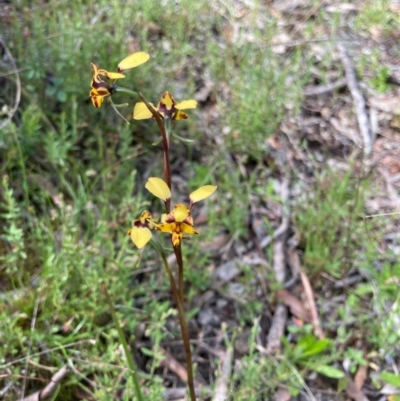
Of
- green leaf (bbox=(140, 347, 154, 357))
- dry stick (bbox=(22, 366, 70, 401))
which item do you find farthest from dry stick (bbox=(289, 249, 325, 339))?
dry stick (bbox=(22, 366, 70, 401))

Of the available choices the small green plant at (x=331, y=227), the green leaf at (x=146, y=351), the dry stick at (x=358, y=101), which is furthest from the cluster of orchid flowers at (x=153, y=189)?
the dry stick at (x=358, y=101)

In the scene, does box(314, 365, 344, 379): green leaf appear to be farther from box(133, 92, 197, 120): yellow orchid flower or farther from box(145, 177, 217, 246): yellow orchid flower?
box(133, 92, 197, 120): yellow orchid flower

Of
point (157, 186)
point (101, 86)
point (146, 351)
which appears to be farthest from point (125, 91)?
point (146, 351)

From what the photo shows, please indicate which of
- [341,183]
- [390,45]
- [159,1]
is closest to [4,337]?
[341,183]

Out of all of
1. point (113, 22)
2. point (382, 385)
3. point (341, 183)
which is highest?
point (113, 22)

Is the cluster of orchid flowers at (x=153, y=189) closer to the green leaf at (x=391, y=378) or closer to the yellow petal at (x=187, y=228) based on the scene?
the yellow petal at (x=187, y=228)

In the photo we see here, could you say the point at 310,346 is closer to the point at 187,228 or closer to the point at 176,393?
the point at 176,393

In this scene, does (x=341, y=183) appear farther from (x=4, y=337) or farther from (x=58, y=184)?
(x=4, y=337)
